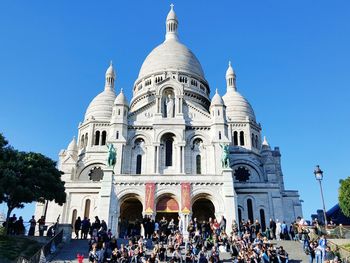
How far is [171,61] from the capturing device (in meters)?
56.0

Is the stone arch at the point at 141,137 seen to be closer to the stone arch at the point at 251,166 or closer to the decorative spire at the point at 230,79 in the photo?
the stone arch at the point at 251,166

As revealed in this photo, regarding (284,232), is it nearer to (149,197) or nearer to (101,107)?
(149,197)

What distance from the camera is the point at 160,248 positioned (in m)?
21.2

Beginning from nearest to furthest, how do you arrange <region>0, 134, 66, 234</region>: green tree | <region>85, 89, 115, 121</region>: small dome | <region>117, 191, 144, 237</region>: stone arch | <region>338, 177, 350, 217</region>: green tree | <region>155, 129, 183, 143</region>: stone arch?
<region>0, 134, 66, 234</region>: green tree
<region>338, 177, 350, 217</region>: green tree
<region>117, 191, 144, 237</region>: stone arch
<region>155, 129, 183, 143</region>: stone arch
<region>85, 89, 115, 121</region>: small dome

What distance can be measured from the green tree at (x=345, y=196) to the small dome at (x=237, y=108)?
76.3 ft

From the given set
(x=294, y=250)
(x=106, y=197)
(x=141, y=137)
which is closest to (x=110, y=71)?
(x=141, y=137)

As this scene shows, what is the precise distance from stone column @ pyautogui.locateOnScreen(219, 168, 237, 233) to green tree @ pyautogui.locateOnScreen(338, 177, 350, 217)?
8.72 metres

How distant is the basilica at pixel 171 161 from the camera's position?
3488 centimetres

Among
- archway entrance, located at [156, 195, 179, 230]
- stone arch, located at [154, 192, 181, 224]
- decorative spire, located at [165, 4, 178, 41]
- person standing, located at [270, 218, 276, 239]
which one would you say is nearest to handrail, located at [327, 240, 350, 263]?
person standing, located at [270, 218, 276, 239]

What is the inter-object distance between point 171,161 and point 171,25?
33927 mm

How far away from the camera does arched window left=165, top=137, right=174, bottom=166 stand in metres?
40.4

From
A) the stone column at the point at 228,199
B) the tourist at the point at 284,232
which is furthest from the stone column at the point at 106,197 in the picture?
the tourist at the point at 284,232

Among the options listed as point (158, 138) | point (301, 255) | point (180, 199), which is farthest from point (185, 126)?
point (301, 255)

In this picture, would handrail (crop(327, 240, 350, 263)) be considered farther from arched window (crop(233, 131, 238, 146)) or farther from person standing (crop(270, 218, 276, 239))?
arched window (crop(233, 131, 238, 146))
